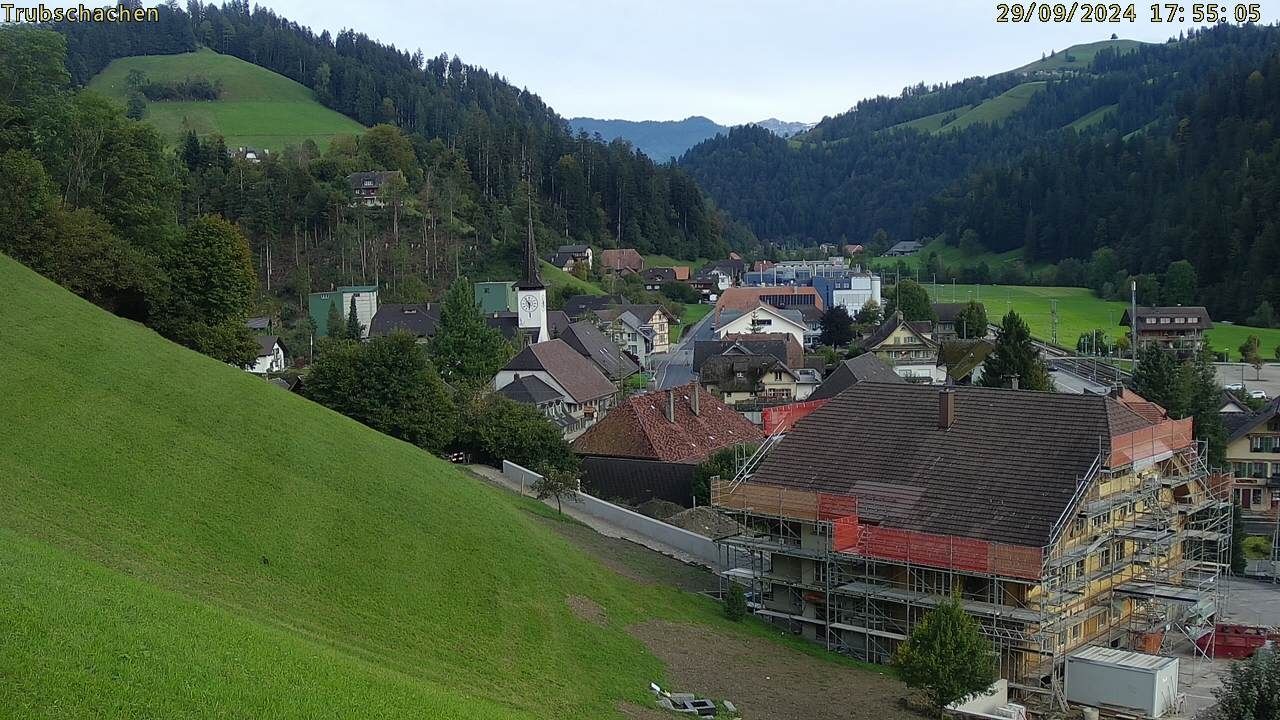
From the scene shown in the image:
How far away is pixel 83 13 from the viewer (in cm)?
9231

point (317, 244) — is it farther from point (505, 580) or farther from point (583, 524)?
point (505, 580)

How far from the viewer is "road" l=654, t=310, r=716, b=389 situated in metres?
81.5

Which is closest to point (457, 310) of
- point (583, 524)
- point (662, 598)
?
point (583, 524)

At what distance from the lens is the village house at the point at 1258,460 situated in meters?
53.2

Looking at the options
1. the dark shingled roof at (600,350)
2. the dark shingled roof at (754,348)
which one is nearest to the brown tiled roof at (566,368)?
the dark shingled roof at (600,350)

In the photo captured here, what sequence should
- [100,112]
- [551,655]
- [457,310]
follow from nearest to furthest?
[551,655] < [100,112] < [457,310]

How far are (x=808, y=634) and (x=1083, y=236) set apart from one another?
14341 centimetres

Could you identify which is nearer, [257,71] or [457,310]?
[457,310]

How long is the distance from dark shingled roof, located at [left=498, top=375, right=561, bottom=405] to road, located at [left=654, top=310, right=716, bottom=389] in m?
11.1

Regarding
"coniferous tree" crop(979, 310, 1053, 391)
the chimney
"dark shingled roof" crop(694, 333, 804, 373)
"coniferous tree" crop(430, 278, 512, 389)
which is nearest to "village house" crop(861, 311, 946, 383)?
"dark shingled roof" crop(694, 333, 804, 373)

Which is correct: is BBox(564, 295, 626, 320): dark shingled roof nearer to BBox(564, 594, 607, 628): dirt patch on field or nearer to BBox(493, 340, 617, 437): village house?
BBox(493, 340, 617, 437): village house

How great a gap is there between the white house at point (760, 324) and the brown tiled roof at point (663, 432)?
45.2 m

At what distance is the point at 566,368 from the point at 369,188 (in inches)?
1967

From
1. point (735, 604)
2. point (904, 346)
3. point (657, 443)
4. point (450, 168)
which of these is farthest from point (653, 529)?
point (450, 168)
